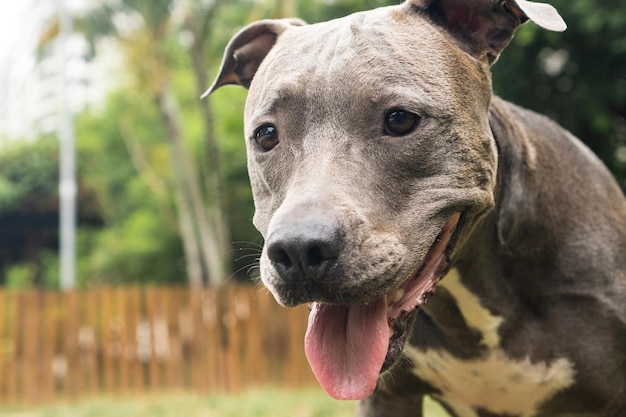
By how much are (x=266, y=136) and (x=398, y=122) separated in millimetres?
468

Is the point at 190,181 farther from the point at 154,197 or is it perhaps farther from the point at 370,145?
→ the point at 370,145

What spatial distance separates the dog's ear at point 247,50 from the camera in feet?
11.9

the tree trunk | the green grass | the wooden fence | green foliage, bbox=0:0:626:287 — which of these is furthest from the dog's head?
the tree trunk

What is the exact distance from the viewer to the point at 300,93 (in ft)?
9.19

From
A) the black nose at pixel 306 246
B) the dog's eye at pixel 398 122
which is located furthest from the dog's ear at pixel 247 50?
the black nose at pixel 306 246

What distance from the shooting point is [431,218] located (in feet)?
8.91

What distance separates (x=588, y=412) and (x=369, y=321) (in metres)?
1.35

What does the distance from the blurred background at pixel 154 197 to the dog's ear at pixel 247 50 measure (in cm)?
71

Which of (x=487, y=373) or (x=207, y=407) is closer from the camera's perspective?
(x=487, y=373)

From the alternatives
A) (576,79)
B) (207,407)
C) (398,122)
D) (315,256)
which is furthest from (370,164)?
(576,79)

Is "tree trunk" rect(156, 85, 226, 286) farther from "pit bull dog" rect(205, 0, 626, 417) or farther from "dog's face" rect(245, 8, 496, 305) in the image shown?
"dog's face" rect(245, 8, 496, 305)

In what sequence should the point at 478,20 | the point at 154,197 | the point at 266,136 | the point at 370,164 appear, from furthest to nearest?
the point at 154,197 < the point at 478,20 < the point at 266,136 < the point at 370,164

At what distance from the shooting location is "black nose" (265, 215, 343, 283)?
237 centimetres

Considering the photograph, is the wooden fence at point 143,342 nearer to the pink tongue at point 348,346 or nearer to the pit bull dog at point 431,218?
the pit bull dog at point 431,218
